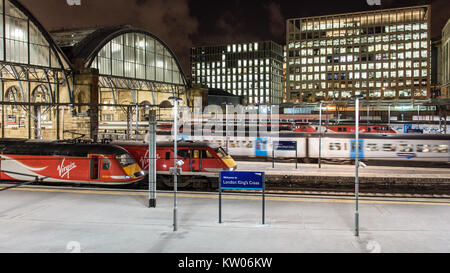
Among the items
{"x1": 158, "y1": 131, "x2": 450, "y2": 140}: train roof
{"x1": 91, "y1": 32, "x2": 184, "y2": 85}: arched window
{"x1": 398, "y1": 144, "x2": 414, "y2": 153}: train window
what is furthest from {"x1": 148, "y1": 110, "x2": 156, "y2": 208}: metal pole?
{"x1": 91, "y1": 32, "x2": 184, "y2": 85}: arched window

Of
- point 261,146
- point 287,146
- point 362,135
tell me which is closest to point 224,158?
point 287,146

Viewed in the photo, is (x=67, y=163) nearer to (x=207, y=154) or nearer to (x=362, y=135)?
(x=207, y=154)

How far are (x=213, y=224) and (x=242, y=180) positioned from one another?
1813 mm

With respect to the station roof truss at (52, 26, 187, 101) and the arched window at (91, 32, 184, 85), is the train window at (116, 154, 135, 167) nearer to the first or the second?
the station roof truss at (52, 26, 187, 101)

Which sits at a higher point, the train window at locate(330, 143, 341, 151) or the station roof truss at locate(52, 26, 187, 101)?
the station roof truss at locate(52, 26, 187, 101)

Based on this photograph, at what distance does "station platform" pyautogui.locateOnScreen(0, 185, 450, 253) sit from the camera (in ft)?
36.5

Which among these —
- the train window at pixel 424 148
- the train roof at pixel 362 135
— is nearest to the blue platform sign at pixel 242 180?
the train roof at pixel 362 135

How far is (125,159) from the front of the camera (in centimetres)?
2073

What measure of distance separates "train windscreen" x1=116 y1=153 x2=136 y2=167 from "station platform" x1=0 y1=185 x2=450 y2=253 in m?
2.53

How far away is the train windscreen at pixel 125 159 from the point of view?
20.5m

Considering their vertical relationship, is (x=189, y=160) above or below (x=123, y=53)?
below

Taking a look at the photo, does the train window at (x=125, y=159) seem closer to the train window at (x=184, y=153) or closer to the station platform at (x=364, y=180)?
the train window at (x=184, y=153)
